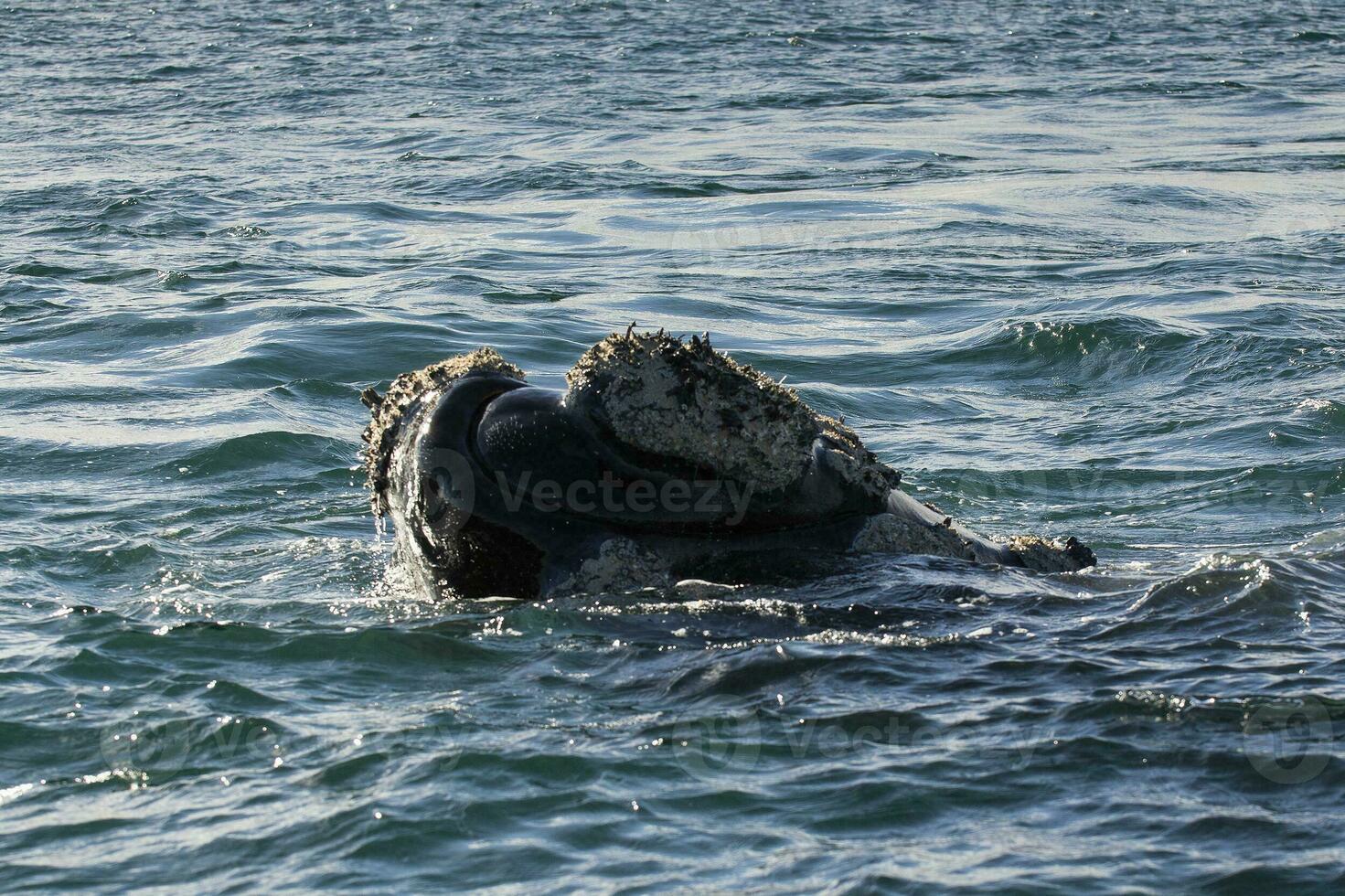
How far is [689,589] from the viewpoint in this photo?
4793 mm

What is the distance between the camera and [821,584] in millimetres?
4867

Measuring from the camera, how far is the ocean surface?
147 inches

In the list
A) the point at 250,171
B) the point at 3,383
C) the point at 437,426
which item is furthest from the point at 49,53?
the point at 437,426

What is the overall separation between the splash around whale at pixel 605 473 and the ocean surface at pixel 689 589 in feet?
0.40

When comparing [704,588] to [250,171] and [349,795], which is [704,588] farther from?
[250,171]

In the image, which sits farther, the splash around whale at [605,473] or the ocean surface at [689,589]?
the splash around whale at [605,473]

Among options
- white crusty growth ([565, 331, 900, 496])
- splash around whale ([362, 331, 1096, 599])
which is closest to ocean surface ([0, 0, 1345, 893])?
splash around whale ([362, 331, 1096, 599])

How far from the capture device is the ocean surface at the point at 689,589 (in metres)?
3.73

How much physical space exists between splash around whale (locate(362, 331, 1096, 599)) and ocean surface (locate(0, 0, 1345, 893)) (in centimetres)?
12

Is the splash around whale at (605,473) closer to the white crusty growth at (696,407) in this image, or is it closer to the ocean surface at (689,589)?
the white crusty growth at (696,407)

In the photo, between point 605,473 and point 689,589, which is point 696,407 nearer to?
point 605,473

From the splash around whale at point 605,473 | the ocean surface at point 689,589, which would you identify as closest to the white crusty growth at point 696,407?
the splash around whale at point 605,473

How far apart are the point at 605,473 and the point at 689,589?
0.43 m

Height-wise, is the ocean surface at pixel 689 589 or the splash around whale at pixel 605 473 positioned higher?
the splash around whale at pixel 605 473
